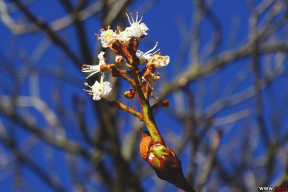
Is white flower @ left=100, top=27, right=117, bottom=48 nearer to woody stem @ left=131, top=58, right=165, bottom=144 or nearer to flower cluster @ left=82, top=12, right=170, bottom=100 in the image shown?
flower cluster @ left=82, top=12, right=170, bottom=100

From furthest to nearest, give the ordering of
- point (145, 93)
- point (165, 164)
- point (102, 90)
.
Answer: point (102, 90)
point (145, 93)
point (165, 164)

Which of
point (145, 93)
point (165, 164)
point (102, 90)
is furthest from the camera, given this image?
point (102, 90)

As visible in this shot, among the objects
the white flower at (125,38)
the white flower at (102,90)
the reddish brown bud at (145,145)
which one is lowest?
the reddish brown bud at (145,145)

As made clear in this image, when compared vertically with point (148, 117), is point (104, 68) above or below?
above

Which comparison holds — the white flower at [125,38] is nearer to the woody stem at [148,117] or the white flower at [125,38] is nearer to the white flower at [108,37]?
the white flower at [108,37]

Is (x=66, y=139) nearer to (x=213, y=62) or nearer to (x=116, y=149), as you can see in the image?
(x=116, y=149)

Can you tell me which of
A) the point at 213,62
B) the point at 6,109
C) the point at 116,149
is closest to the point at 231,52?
the point at 213,62

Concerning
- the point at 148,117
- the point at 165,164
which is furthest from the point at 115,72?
the point at 165,164

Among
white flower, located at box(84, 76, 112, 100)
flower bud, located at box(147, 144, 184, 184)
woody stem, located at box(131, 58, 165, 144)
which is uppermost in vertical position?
white flower, located at box(84, 76, 112, 100)

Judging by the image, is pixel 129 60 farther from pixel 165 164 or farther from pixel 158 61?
pixel 165 164

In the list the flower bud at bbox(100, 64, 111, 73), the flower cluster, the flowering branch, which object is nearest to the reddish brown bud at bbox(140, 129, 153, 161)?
the flowering branch

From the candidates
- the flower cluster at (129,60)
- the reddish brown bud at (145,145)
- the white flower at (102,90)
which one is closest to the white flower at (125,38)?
the flower cluster at (129,60)
